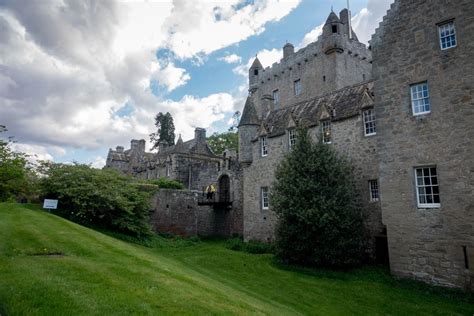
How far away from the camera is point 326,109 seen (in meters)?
19.9

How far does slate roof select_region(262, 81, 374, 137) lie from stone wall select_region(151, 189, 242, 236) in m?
8.84

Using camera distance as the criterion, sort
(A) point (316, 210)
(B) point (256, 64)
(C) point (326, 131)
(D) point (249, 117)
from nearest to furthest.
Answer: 1. (A) point (316, 210)
2. (C) point (326, 131)
3. (D) point (249, 117)
4. (B) point (256, 64)

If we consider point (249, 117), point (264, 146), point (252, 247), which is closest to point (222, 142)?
point (249, 117)

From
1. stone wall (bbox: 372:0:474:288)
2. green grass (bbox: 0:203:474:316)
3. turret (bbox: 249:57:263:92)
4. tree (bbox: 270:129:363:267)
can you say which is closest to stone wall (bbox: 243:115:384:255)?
tree (bbox: 270:129:363:267)

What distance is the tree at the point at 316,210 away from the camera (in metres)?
15.3

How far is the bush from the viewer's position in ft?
59.6

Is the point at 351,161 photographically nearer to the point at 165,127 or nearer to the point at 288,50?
the point at 288,50

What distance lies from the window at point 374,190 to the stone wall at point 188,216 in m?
13.2

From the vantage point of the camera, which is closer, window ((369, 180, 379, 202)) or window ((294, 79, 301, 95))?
window ((369, 180, 379, 202))

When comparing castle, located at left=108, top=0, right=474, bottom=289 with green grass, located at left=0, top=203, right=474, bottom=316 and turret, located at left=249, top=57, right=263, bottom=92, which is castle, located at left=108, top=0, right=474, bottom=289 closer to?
green grass, located at left=0, top=203, right=474, bottom=316

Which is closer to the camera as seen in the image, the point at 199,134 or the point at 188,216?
the point at 188,216

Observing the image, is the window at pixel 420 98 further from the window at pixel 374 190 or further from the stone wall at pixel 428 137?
the window at pixel 374 190

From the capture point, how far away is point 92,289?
21.7ft

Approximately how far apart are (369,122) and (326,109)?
2.93 metres
